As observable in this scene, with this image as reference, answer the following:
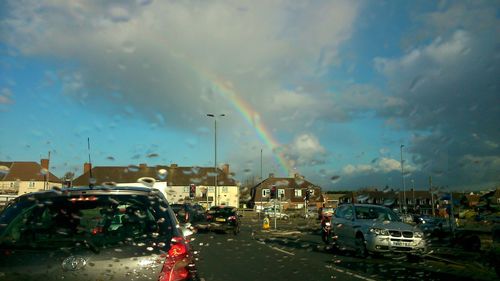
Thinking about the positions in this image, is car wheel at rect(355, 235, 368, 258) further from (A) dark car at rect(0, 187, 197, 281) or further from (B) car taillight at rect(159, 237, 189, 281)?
(B) car taillight at rect(159, 237, 189, 281)

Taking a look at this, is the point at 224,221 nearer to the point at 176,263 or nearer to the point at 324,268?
the point at 324,268

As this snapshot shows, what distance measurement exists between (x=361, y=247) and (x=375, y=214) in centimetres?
142

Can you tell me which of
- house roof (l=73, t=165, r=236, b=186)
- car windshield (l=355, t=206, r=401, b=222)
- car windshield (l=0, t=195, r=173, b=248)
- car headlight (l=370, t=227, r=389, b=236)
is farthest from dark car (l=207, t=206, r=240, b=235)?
house roof (l=73, t=165, r=236, b=186)

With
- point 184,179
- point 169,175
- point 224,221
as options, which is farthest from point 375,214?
point 184,179

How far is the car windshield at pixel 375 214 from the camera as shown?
14.4 meters

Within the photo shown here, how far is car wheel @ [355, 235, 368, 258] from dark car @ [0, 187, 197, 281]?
408 inches

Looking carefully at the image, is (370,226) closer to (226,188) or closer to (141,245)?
(141,245)

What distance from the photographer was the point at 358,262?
40.7ft

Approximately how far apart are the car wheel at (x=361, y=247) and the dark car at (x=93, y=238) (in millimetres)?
10355

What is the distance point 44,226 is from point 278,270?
7.08 m

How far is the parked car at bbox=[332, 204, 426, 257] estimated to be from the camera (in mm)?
13016

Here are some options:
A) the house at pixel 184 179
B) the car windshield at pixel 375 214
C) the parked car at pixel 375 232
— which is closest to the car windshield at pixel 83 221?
the parked car at pixel 375 232

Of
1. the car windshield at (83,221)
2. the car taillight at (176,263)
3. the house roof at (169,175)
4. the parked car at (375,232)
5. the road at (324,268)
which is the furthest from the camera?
the house roof at (169,175)

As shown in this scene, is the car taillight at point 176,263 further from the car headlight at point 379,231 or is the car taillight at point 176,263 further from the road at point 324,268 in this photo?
the car headlight at point 379,231
